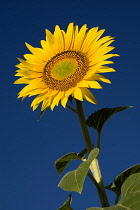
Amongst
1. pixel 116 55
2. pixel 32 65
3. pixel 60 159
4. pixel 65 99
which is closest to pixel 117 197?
pixel 60 159

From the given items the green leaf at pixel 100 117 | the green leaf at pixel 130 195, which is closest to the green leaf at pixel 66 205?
the green leaf at pixel 130 195

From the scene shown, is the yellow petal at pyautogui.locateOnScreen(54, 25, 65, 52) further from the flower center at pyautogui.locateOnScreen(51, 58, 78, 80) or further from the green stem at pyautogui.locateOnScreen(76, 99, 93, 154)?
the green stem at pyautogui.locateOnScreen(76, 99, 93, 154)

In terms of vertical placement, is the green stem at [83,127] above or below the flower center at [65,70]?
below

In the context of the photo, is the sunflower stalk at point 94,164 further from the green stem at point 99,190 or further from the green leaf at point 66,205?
the green leaf at point 66,205

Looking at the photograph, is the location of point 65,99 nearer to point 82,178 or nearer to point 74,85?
point 74,85

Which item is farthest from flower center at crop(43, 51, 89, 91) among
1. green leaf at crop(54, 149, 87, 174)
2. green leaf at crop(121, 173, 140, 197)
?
green leaf at crop(121, 173, 140, 197)
